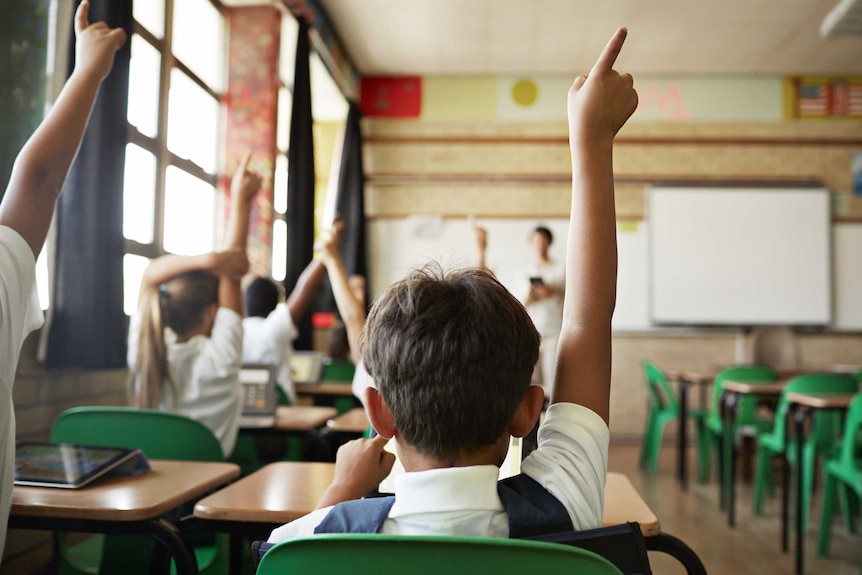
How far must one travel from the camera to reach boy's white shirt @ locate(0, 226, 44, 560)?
1192 mm

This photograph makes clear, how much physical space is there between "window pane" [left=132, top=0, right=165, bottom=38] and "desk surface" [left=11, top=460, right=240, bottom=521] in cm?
313

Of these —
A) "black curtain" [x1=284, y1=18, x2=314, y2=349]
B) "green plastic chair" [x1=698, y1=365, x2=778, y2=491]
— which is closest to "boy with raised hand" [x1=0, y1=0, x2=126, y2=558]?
"black curtain" [x1=284, y1=18, x2=314, y2=349]

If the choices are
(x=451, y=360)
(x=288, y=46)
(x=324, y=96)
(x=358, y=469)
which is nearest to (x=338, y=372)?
(x=288, y=46)

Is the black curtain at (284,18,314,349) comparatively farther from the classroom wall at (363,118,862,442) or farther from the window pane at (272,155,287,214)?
the classroom wall at (363,118,862,442)

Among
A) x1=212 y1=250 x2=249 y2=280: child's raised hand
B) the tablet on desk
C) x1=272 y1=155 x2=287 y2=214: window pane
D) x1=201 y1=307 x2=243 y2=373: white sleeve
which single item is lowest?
the tablet on desk

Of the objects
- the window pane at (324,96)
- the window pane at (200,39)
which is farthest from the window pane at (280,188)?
the window pane at (200,39)

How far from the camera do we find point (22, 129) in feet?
7.57

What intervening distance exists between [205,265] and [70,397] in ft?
3.48

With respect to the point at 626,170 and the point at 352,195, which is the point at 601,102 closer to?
the point at 352,195

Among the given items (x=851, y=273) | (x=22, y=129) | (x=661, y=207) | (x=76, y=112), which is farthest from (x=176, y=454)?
(x=851, y=273)

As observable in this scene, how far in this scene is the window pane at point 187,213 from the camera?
4270mm

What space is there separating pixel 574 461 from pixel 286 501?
2.36ft

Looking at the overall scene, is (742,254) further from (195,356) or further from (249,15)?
(195,356)

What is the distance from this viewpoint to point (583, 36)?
6.56 meters
